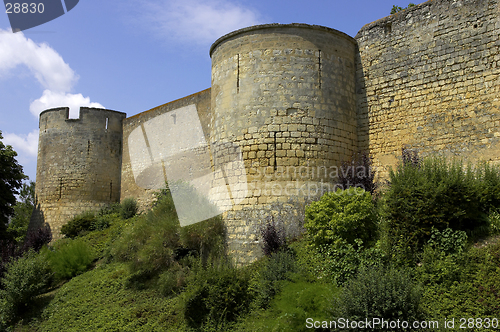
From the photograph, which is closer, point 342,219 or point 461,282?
point 461,282

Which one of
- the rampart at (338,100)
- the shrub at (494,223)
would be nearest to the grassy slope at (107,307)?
the rampart at (338,100)

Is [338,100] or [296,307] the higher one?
[338,100]

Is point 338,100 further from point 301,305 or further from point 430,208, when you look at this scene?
point 301,305

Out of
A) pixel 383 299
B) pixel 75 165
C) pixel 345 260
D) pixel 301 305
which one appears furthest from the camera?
pixel 75 165

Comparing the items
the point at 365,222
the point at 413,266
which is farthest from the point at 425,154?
the point at 413,266

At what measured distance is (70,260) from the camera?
14141 mm

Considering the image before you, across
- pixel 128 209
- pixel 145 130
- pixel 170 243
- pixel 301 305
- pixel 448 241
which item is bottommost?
pixel 301 305

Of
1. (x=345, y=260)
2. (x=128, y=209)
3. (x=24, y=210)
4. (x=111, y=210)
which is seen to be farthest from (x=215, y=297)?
(x=24, y=210)

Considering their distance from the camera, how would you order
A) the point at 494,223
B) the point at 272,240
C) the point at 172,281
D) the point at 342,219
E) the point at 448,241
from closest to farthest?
the point at 448,241 → the point at 494,223 → the point at 342,219 → the point at 272,240 → the point at 172,281

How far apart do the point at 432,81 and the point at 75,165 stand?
16793mm

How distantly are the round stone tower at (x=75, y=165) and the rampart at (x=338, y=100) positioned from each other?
1108 cm

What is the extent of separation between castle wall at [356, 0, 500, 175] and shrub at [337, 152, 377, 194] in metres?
0.52

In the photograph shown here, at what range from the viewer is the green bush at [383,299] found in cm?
641

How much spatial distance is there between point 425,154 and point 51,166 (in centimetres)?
1771
